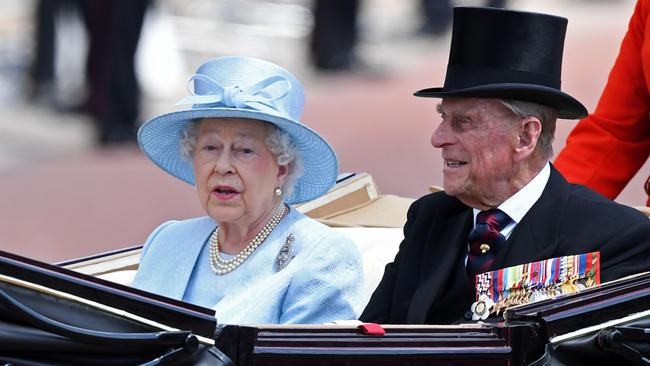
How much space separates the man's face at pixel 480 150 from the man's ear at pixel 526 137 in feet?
0.04

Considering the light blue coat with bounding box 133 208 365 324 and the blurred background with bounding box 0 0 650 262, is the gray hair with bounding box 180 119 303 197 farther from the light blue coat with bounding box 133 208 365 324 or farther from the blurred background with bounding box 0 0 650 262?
the blurred background with bounding box 0 0 650 262

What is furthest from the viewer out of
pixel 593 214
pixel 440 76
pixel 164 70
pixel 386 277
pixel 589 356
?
pixel 440 76

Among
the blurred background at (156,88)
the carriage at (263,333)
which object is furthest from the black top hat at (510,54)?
the blurred background at (156,88)

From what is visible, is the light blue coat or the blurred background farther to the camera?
the blurred background

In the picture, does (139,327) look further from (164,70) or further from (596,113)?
(164,70)

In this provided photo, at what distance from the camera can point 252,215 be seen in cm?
344

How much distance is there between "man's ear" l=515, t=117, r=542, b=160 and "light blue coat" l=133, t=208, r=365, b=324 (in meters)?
0.49

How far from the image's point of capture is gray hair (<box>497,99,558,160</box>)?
10.3ft

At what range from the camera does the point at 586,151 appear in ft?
13.2

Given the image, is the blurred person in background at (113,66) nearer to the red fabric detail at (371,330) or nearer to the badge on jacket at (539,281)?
the badge on jacket at (539,281)

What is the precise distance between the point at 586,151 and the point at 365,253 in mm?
675

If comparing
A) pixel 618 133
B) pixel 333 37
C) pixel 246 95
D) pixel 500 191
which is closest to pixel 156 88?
pixel 333 37

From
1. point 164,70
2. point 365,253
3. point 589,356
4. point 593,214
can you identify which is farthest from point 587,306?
point 164,70

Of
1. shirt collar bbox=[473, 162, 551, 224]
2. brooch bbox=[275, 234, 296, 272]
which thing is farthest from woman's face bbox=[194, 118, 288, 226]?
shirt collar bbox=[473, 162, 551, 224]
